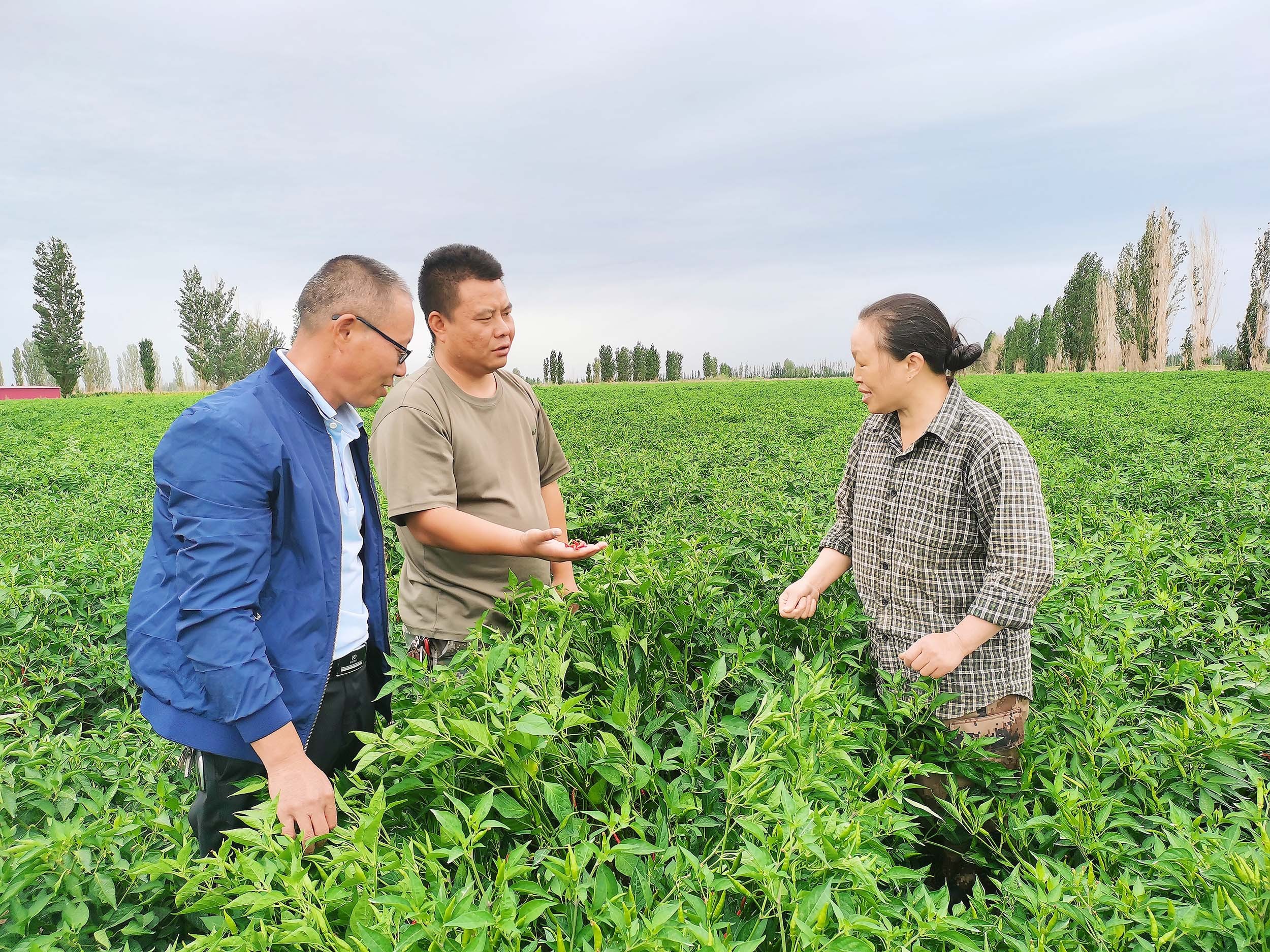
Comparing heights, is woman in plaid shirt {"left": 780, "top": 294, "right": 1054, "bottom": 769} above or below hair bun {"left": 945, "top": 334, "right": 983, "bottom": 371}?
Answer: below

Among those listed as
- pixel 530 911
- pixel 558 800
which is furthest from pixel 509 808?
pixel 530 911

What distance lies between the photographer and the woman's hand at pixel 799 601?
7.70 feet

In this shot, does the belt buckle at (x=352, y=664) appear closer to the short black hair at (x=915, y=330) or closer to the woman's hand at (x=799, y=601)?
the woman's hand at (x=799, y=601)

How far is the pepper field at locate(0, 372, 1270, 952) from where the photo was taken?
4.02 ft

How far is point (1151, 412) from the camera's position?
46.8ft

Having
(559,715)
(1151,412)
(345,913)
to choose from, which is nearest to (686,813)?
(559,715)

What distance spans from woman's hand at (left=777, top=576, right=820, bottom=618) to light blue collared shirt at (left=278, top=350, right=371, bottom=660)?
4.12 ft

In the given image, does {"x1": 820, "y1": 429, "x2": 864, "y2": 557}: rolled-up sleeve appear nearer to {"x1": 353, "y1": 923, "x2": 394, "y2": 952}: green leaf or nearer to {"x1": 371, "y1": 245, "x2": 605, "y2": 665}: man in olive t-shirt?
{"x1": 371, "y1": 245, "x2": 605, "y2": 665}: man in olive t-shirt

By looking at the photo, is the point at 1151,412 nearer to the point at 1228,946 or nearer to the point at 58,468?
the point at 1228,946

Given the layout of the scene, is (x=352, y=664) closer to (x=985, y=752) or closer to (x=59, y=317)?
(x=985, y=752)

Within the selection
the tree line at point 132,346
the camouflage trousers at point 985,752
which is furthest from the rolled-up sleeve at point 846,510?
the tree line at point 132,346

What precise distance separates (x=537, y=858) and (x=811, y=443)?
11079 mm

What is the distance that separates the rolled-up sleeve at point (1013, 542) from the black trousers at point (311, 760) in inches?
67.0

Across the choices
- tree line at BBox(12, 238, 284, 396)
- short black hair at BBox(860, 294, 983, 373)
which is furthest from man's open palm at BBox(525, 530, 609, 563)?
tree line at BBox(12, 238, 284, 396)
